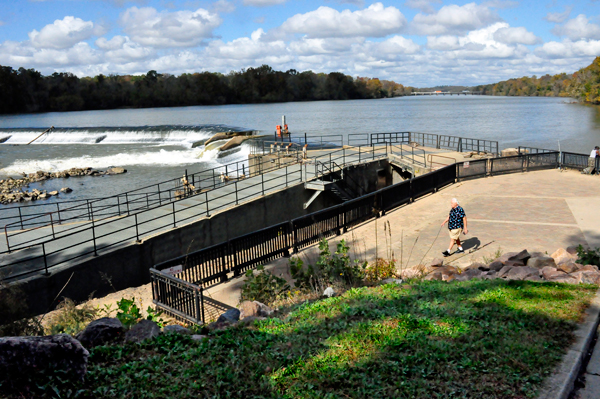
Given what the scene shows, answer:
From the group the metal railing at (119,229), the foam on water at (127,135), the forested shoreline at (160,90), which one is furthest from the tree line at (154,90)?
the metal railing at (119,229)

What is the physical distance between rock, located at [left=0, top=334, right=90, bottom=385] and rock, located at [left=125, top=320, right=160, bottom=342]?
112 centimetres

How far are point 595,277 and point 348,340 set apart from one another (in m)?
5.31

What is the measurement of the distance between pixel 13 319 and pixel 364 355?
605 centimetres

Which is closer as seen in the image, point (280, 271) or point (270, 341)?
point (270, 341)

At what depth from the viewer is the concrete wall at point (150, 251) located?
1268cm

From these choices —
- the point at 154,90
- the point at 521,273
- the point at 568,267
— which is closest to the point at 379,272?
the point at 521,273

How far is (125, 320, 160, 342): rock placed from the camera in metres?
5.92

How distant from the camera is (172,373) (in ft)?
16.3

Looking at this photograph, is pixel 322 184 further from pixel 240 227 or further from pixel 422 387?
pixel 422 387

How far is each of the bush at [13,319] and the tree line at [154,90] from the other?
447 ft

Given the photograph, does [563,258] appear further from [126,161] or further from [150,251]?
[126,161]

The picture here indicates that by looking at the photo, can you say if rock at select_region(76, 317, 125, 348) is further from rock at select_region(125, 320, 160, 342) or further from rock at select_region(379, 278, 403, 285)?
rock at select_region(379, 278, 403, 285)

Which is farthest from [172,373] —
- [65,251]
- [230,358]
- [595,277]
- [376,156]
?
[376,156]

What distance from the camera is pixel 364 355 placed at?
5.30m
